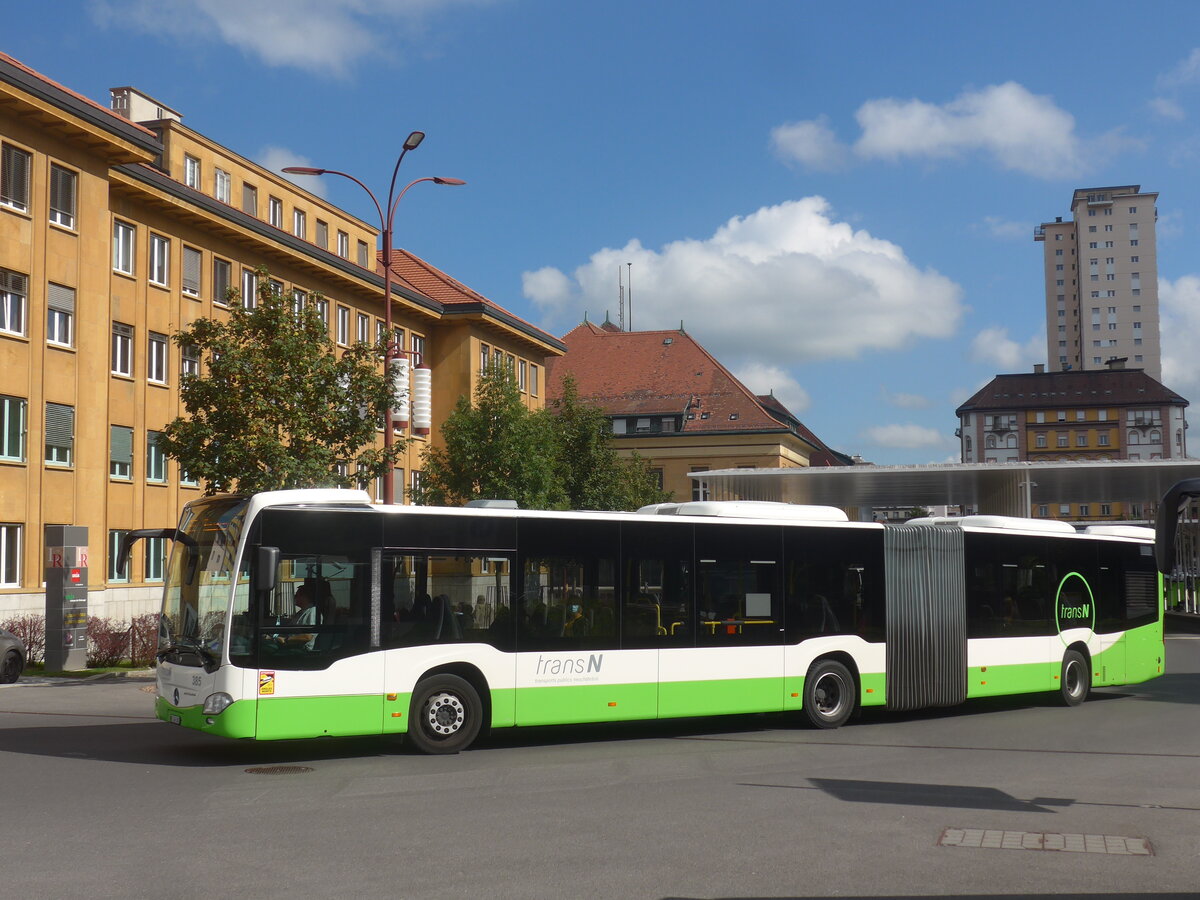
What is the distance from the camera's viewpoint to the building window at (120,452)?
3612 centimetres

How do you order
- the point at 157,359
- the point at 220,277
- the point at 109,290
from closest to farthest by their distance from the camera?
the point at 109,290
the point at 157,359
the point at 220,277

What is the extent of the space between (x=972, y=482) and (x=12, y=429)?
3454 centimetres

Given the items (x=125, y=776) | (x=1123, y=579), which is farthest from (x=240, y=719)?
(x=1123, y=579)

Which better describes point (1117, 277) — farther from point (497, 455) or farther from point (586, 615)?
point (586, 615)

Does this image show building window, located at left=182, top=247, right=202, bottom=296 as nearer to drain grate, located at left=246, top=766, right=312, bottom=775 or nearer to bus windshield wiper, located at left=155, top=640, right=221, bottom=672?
bus windshield wiper, located at left=155, top=640, right=221, bottom=672

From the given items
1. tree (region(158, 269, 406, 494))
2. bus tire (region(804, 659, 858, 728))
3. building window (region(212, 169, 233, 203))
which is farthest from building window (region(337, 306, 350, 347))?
bus tire (region(804, 659, 858, 728))

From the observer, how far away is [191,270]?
131ft

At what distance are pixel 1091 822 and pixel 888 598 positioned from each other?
7770 mm

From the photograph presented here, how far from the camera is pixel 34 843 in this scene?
8883 millimetres

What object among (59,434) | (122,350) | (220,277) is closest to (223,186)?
(220,277)

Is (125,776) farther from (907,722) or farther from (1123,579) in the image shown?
(1123,579)

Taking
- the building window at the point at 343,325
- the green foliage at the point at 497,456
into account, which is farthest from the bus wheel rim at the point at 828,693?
the building window at the point at 343,325

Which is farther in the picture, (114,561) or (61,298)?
(114,561)

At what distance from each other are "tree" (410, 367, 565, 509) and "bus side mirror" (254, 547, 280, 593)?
1131 inches
